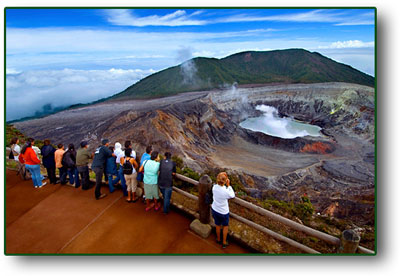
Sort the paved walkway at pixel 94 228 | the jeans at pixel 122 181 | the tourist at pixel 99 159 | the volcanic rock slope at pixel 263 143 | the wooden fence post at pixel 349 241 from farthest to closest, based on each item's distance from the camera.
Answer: the volcanic rock slope at pixel 263 143 → the jeans at pixel 122 181 → the tourist at pixel 99 159 → the paved walkway at pixel 94 228 → the wooden fence post at pixel 349 241

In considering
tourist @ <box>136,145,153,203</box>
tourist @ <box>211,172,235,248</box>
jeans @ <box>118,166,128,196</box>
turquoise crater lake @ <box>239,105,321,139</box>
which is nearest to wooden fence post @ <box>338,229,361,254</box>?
tourist @ <box>211,172,235,248</box>

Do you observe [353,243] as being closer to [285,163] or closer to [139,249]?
[139,249]

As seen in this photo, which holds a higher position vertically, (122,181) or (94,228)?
(122,181)

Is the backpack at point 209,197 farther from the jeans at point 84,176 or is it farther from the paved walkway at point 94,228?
the jeans at point 84,176

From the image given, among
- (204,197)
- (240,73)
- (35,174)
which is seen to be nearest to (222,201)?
(204,197)

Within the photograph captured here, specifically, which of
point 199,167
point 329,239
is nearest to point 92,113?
point 199,167

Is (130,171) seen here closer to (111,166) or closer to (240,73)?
(111,166)

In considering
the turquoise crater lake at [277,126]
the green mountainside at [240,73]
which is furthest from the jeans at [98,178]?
the green mountainside at [240,73]
